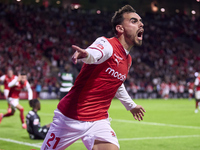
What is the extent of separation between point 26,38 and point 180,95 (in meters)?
18.9

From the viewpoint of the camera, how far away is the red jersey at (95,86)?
3975mm

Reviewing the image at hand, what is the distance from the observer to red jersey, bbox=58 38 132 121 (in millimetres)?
3975

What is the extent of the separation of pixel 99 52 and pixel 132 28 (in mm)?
811

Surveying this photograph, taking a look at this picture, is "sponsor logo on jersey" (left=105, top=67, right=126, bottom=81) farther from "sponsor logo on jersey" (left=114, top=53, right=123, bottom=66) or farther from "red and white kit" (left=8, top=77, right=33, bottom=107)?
"red and white kit" (left=8, top=77, right=33, bottom=107)

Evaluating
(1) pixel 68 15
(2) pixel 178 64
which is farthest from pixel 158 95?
(1) pixel 68 15

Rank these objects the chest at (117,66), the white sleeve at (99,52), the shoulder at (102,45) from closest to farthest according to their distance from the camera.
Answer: the white sleeve at (99,52), the shoulder at (102,45), the chest at (117,66)

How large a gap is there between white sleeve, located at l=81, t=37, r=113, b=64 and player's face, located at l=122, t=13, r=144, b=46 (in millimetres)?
442

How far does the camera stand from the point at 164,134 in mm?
10516

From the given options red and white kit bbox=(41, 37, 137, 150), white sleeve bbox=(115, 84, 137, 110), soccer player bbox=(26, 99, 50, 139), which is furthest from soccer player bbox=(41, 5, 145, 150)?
soccer player bbox=(26, 99, 50, 139)

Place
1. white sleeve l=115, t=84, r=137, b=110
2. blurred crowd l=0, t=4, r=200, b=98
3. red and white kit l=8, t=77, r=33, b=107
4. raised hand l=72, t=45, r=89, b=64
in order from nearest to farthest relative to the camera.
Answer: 1. raised hand l=72, t=45, r=89, b=64
2. white sleeve l=115, t=84, r=137, b=110
3. red and white kit l=8, t=77, r=33, b=107
4. blurred crowd l=0, t=4, r=200, b=98

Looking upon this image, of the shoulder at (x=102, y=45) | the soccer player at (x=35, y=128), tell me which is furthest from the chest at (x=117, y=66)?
the soccer player at (x=35, y=128)

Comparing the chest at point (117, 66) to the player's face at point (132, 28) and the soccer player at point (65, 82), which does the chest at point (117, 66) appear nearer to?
the player's face at point (132, 28)

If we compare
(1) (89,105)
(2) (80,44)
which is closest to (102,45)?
(1) (89,105)

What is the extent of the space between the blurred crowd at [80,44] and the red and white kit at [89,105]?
2609cm
